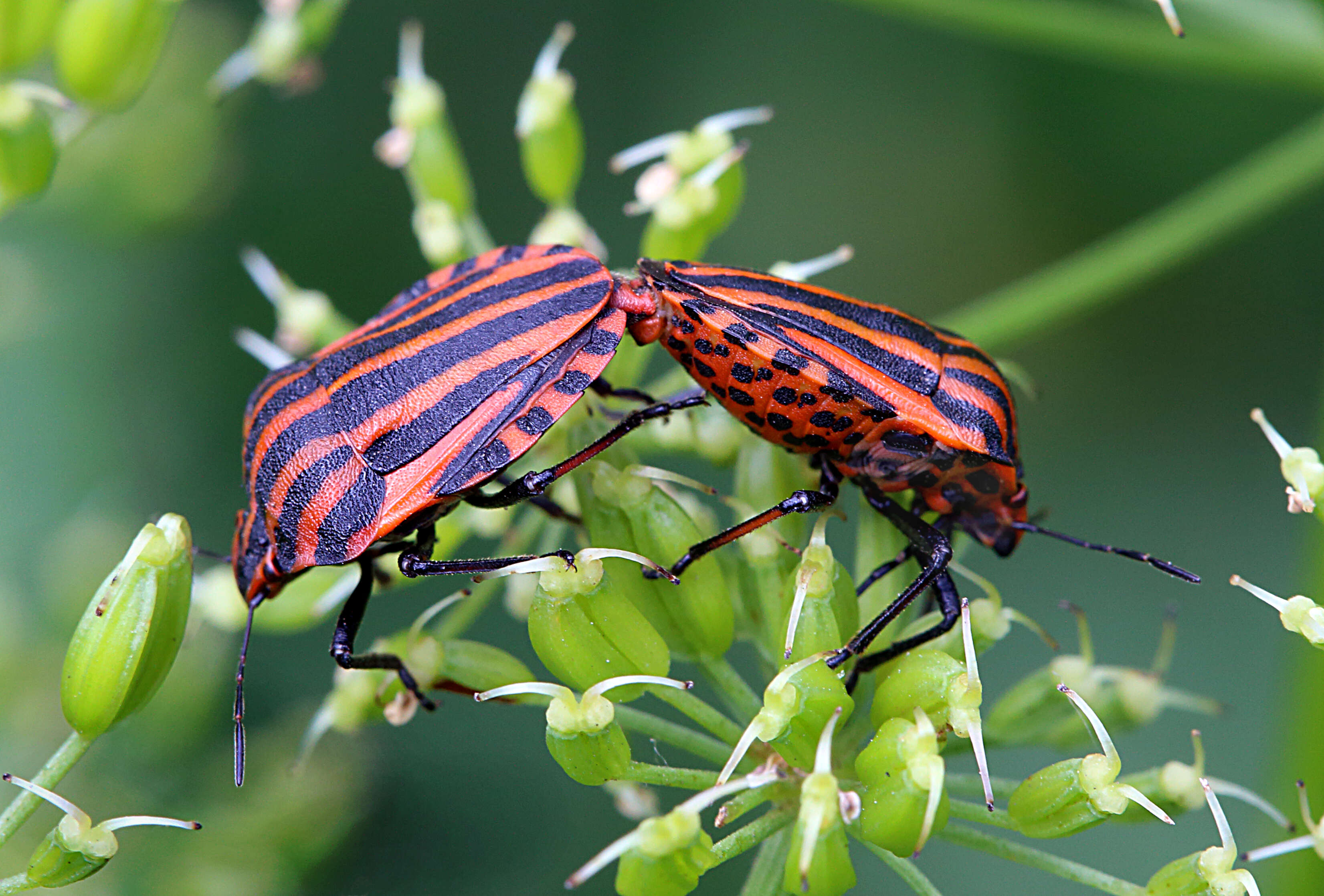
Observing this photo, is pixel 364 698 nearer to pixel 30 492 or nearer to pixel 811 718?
pixel 811 718

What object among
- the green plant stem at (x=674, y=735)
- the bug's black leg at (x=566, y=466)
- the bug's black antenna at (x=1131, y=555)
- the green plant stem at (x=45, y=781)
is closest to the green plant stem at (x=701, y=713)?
the green plant stem at (x=674, y=735)

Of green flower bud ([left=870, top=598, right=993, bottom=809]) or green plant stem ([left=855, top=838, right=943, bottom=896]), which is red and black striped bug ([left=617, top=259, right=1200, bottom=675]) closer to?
green flower bud ([left=870, top=598, right=993, bottom=809])

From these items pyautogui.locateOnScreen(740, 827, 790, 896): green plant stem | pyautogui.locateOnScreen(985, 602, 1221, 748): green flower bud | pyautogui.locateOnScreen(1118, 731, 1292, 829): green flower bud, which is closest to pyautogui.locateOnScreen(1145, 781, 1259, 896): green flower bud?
pyautogui.locateOnScreen(1118, 731, 1292, 829): green flower bud

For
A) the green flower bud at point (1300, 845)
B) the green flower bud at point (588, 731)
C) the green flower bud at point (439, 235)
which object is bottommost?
the green flower bud at point (1300, 845)

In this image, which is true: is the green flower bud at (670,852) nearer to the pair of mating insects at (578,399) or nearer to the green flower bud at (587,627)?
the green flower bud at (587,627)

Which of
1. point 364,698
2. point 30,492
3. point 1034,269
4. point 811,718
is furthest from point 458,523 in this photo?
point 1034,269

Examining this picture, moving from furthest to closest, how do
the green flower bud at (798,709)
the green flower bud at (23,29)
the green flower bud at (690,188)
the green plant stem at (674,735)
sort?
the green flower bud at (690,188) < the green flower bud at (23,29) < the green plant stem at (674,735) < the green flower bud at (798,709)
